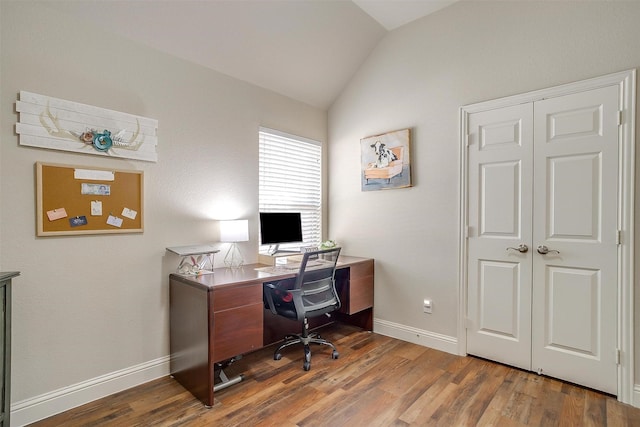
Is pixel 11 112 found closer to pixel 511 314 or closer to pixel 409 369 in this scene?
pixel 409 369

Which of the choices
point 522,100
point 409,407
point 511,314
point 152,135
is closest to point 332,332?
point 409,407

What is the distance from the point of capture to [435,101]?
10.3 ft

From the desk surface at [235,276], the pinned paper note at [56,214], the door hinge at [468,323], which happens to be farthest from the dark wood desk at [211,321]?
the door hinge at [468,323]

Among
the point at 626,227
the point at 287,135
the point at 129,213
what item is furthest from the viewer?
the point at 287,135

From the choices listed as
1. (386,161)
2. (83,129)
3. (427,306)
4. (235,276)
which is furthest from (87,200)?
(427,306)

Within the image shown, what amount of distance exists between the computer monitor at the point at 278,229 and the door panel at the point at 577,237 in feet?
7.16

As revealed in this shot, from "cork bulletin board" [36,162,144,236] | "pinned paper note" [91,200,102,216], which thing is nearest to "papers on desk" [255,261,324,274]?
"cork bulletin board" [36,162,144,236]

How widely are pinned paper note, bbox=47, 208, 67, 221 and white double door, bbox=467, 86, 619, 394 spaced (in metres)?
3.21

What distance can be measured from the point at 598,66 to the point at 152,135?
3425mm

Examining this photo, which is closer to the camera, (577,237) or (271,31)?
(577,237)

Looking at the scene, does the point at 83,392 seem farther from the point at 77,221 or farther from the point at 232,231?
the point at 232,231

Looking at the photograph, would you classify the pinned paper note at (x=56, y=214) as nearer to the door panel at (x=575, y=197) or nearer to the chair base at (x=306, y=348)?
the chair base at (x=306, y=348)

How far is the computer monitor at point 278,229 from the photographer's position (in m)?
3.19

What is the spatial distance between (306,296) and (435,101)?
2244mm
